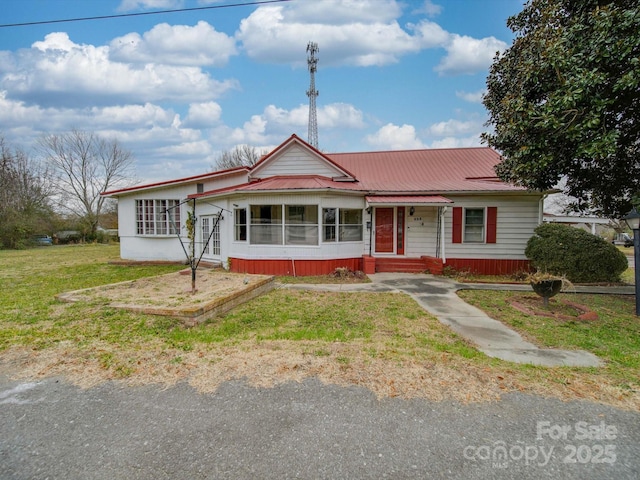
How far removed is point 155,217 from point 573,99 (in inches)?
579

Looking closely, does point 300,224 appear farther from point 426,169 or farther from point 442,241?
point 426,169

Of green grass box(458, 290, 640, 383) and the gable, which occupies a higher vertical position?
the gable

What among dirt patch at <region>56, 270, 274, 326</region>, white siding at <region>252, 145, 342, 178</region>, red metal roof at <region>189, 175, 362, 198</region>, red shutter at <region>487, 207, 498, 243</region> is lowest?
dirt patch at <region>56, 270, 274, 326</region>

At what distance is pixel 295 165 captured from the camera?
12.6 meters

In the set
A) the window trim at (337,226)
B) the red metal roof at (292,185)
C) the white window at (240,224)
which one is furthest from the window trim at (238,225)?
the window trim at (337,226)

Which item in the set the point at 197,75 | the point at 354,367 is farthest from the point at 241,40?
the point at 354,367

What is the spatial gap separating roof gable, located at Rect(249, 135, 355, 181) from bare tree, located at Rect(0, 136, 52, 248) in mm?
23111

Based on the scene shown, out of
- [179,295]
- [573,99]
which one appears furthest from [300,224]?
[573,99]

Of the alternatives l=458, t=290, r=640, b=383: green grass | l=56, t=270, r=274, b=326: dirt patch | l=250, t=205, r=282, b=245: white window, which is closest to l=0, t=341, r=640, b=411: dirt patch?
l=458, t=290, r=640, b=383: green grass

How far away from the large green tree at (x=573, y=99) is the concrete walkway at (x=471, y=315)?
3.27 metres

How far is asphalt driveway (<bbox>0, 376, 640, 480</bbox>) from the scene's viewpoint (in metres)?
2.16

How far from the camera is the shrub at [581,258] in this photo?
963 cm

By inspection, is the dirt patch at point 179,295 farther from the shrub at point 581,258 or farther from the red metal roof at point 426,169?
the shrub at point 581,258

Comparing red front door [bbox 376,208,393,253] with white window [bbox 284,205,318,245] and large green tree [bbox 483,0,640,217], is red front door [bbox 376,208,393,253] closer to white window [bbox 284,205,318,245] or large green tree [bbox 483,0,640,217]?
white window [bbox 284,205,318,245]
